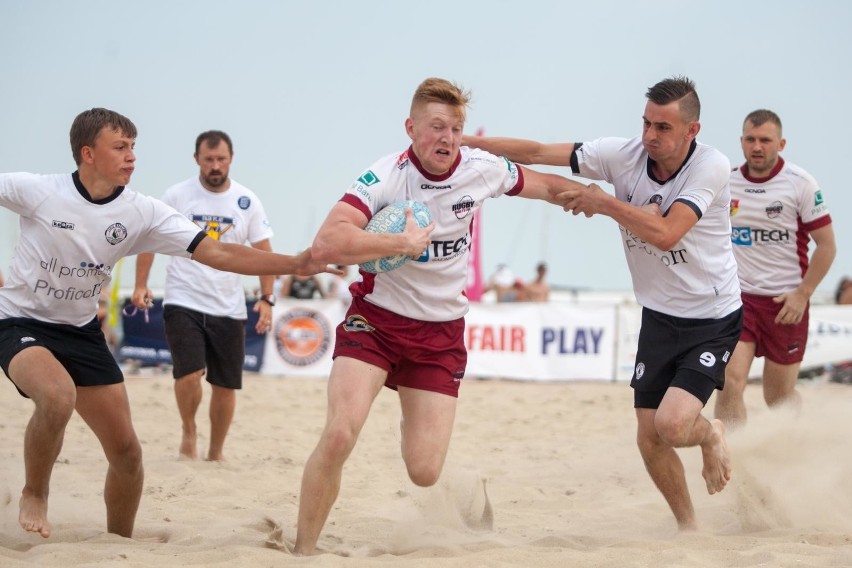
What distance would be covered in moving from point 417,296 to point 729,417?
9.12ft

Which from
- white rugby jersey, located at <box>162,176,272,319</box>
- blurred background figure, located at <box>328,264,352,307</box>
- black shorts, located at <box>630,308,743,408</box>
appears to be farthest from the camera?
blurred background figure, located at <box>328,264,352,307</box>

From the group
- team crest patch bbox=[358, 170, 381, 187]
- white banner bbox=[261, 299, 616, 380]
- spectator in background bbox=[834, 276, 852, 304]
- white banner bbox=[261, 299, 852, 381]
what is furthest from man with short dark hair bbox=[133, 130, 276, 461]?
spectator in background bbox=[834, 276, 852, 304]

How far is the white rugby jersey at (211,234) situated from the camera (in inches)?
324

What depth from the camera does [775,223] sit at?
23.8ft

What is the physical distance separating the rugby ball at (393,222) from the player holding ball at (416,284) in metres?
0.04

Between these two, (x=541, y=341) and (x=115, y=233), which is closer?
(x=115, y=233)

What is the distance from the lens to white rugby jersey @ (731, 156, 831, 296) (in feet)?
23.7

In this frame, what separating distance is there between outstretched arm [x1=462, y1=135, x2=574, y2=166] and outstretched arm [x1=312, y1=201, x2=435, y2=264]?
1203mm

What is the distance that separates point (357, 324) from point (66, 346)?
1522mm

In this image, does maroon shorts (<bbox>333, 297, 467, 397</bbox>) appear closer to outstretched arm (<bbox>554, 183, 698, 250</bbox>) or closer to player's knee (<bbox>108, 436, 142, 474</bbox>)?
outstretched arm (<bbox>554, 183, 698, 250</bbox>)

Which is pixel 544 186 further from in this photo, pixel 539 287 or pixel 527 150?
pixel 539 287

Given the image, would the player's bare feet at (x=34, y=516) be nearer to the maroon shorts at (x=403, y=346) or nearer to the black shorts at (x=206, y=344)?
the maroon shorts at (x=403, y=346)

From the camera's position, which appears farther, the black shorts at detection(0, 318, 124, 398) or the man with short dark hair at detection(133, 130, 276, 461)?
the man with short dark hair at detection(133, 130, 276, 461)

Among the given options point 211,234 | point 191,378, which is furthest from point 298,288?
point 191,378
